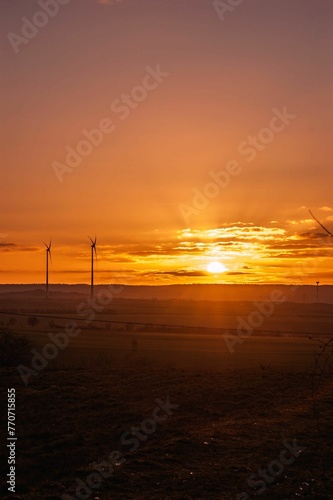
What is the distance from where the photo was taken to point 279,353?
4431cm

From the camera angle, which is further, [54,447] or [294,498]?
[54,447]

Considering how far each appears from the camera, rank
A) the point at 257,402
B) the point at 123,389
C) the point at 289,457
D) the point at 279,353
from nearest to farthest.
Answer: the point at 289,457, the point at 257,402, the point at 123,389, the point at 279,353

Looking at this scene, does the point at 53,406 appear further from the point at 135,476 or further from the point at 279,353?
the point at 279,353

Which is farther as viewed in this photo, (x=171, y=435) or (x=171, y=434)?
(x=171, y=434)

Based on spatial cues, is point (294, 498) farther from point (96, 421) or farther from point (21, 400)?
point (21, 400)

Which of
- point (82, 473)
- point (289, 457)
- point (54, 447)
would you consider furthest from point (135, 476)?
point (289, 457)

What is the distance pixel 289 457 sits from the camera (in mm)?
13578

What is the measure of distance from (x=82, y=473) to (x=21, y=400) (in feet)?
23.3

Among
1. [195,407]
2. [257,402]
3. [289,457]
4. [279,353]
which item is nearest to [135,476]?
[289,457]

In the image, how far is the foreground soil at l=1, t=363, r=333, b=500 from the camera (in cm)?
1162

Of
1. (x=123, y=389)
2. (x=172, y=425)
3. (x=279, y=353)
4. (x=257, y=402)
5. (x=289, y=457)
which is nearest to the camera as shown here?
(x=289, y=457)

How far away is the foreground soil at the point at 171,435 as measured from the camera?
11.6 meters

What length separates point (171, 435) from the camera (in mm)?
15375

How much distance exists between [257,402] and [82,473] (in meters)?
8.73
